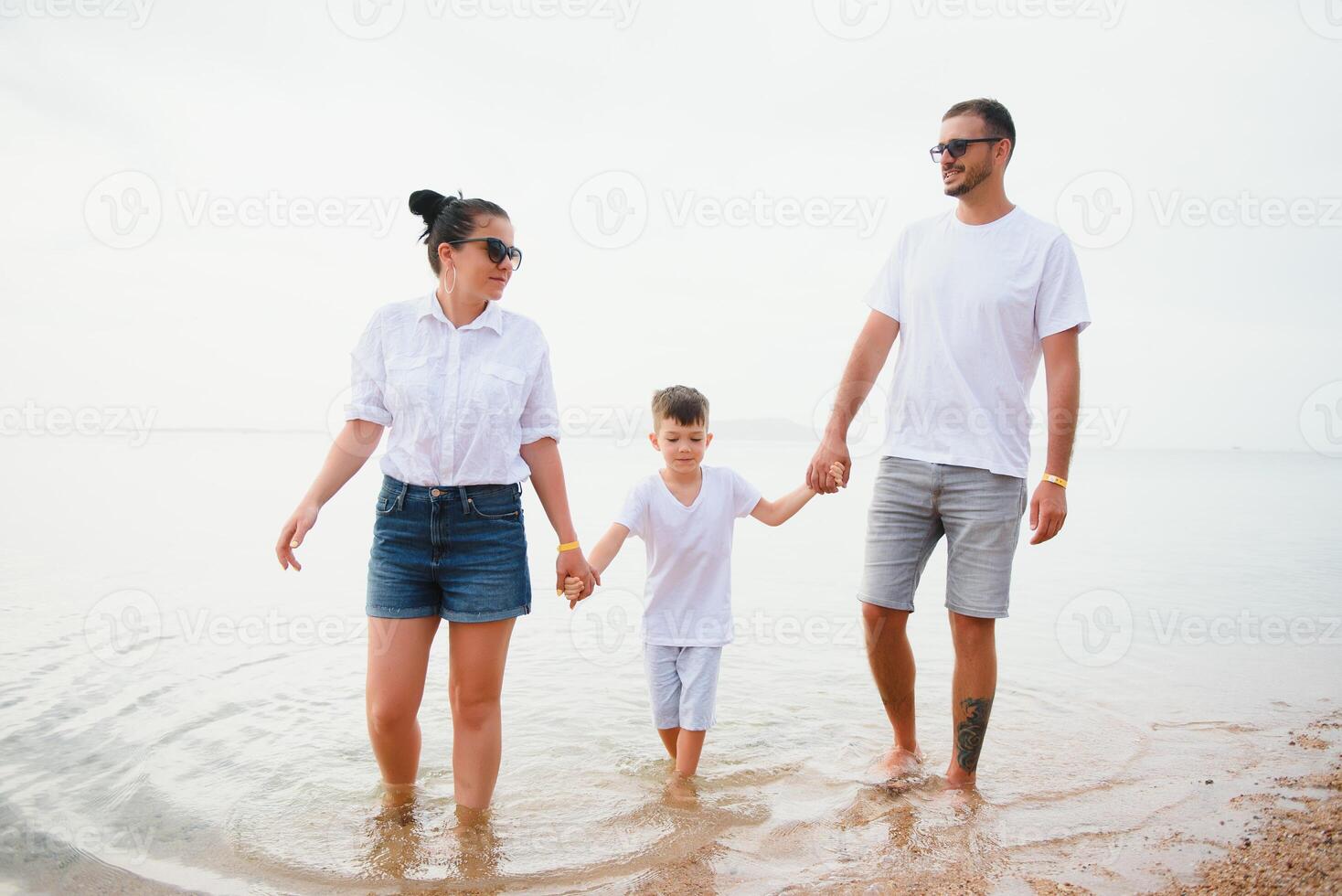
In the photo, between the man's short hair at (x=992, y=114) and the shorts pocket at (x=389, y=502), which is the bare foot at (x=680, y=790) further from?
the man's short hair at (x=992, y=114)

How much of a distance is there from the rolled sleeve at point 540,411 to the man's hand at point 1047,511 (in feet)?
5.88

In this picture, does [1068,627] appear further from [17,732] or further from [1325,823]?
[17,732]

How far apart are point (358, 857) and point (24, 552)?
782 cm

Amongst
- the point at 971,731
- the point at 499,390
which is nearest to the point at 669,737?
the point at 971,731

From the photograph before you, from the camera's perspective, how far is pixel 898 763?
3.96 m

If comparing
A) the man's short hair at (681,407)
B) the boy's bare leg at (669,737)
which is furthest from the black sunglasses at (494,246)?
the boy's bare leg at (669,737)

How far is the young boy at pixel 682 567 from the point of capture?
13.0 feet

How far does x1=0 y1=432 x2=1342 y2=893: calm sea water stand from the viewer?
3.13 meters

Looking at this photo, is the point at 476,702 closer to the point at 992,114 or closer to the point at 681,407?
the point at 681,407

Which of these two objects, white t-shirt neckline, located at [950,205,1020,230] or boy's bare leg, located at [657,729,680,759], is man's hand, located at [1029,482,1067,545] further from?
boy's bare leg, located at [657,729,680,759]

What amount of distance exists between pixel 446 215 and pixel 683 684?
2.09 m

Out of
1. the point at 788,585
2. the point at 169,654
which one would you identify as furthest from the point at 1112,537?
the point at 169,654

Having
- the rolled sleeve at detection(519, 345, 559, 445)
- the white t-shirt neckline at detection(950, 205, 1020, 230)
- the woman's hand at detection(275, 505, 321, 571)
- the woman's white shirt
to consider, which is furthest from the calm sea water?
the white t-shirt neckline at detection(950, 205, 1020, 230)

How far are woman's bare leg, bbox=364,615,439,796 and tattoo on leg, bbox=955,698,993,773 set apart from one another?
6.75 feet
